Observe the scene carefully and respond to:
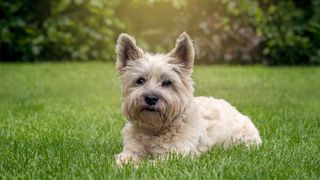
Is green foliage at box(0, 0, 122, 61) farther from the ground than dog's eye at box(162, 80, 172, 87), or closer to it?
closer to it

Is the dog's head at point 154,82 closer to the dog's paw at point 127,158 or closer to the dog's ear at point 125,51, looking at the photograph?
the dog's ear at point 125,51

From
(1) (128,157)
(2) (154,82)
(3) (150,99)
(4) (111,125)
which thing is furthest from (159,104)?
(4) (111,125)

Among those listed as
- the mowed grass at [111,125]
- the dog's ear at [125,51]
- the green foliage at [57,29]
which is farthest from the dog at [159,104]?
the green foliage at [57,29]

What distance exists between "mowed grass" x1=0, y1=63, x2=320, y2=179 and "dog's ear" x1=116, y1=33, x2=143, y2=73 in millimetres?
730

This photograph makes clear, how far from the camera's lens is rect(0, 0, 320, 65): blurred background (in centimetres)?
1597

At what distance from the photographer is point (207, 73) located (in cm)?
1382

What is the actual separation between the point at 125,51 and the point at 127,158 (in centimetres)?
90

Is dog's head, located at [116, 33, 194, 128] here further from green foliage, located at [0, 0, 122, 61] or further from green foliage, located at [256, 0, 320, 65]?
green foliage, located at [256, 0, 320, 65]

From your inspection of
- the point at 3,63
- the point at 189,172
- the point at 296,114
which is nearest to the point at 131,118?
the point at 189,172

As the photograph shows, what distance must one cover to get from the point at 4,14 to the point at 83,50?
1886 millimetres

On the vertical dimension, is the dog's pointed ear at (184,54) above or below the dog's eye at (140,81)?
above

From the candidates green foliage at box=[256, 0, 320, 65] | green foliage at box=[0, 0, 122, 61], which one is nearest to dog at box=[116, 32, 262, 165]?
green foliage at box=[0, 0, 122, 61]

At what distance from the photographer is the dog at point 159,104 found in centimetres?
553

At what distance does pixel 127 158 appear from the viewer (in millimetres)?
5418
